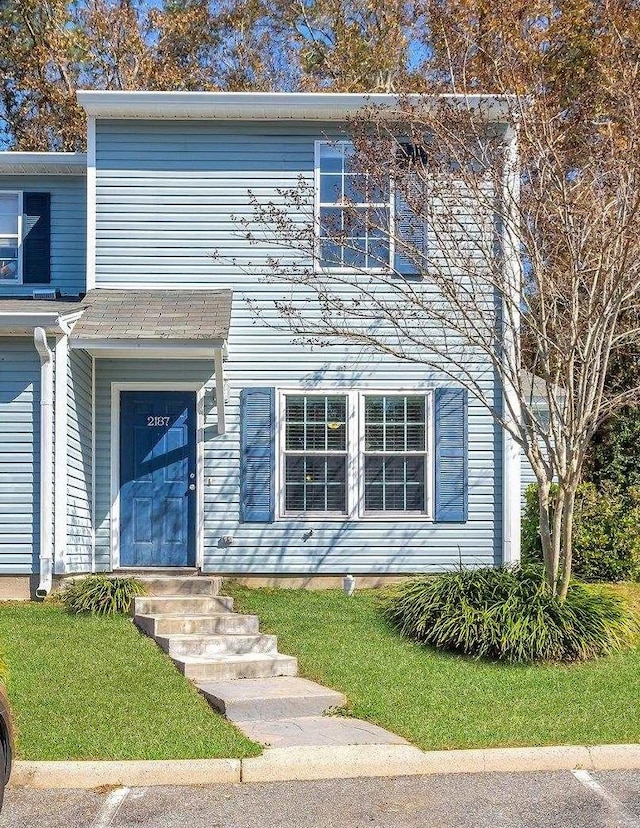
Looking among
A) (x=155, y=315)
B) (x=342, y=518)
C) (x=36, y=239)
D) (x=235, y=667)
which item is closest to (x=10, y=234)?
(x=36, y=239)

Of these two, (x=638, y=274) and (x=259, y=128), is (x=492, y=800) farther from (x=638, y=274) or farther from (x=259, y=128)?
(x=259, y=128)

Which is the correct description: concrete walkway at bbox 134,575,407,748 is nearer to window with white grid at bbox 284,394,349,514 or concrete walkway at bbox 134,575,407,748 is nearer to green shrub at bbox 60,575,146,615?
green shrub at bbox 60,575,146,615

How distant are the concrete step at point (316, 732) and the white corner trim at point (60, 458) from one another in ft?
14.3

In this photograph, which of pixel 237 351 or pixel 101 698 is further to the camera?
pixel 237 351

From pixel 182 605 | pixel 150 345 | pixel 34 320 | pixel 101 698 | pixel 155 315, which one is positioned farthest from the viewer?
pixel 155 315

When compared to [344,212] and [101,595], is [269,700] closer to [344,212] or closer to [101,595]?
[101,595]

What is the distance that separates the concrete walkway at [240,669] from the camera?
6891mm

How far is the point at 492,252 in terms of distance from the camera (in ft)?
36.6

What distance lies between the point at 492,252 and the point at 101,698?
6382 millimetres

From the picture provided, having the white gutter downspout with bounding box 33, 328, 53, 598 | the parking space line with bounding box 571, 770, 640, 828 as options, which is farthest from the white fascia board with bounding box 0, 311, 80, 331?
the parking space line with bounding box 571, 770, 640, 828

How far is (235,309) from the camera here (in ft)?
40.5

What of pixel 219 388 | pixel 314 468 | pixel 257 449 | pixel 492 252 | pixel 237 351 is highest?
pixel 492 252

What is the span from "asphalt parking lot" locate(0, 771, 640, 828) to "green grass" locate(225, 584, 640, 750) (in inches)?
23.3

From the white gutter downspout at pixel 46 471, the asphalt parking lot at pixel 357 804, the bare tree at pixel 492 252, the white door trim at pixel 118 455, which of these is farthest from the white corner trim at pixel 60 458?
the asphalt parking lot at pixel 357 804
